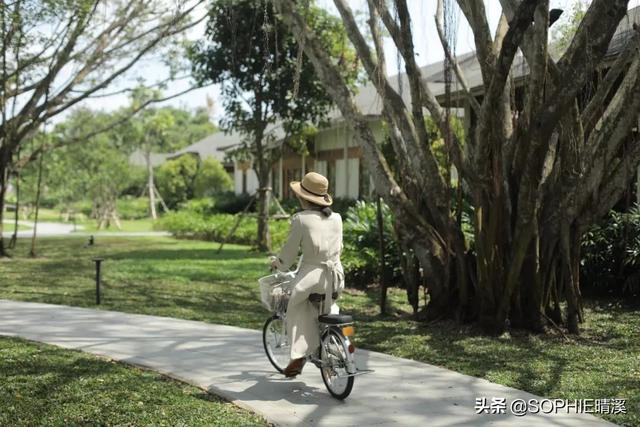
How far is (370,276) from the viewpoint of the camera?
1467cm

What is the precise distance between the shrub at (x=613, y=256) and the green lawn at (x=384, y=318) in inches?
22.8

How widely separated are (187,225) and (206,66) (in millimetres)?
9926

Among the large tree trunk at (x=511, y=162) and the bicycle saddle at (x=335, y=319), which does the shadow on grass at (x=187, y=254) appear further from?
the bicycle saddle at (x=335, y=319)

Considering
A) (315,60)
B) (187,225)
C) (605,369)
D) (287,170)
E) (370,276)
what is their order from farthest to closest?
Answer: (287,170), (187,225), (370,276), (315,60), (605,369)

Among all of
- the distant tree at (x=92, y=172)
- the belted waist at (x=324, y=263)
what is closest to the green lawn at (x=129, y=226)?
the distant tree at (x=92, y=172)

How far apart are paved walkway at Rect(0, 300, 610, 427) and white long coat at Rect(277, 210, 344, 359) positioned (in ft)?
1.67

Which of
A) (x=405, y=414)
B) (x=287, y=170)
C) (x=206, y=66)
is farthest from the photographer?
(x=287, y=170)

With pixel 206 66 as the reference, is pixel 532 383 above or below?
below

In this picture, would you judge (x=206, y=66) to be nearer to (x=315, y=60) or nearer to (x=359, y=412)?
(x=315, y=60)

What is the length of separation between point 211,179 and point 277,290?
38749 millimetres

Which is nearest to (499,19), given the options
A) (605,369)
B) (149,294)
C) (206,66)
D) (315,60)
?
(315,60)

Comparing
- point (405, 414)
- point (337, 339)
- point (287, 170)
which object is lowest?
point (405, 414)

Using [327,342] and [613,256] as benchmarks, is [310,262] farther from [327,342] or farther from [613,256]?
[613,256]

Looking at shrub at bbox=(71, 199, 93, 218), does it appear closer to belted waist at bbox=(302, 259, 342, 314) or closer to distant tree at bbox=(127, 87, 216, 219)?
distant tree at bbox=(127, 87, 216, 219)
